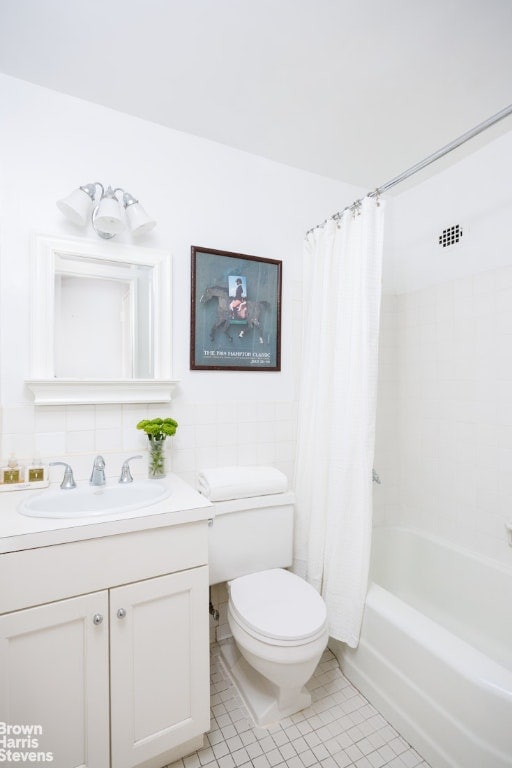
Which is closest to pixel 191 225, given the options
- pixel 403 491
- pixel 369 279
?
pixel 369 279

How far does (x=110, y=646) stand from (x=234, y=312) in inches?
54.9

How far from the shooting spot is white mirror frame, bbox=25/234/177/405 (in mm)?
1419

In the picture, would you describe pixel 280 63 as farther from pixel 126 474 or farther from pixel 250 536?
pixel 250 536

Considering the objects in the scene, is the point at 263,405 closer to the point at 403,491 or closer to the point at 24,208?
the point at 403,491

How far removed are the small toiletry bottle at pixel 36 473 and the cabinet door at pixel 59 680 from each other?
51 centimetres

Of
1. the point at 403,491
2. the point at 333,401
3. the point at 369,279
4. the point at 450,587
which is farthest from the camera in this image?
the point at 403,491

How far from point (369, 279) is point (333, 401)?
55 centimetres

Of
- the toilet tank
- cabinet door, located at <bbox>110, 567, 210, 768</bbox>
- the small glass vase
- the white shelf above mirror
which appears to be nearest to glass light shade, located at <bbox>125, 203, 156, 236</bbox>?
the white shelf above mirror

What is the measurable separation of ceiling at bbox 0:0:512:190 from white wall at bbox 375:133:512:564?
0.38m

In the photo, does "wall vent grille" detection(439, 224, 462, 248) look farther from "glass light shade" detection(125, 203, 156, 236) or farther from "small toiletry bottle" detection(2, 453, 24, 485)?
"small toiletry bottle" detection(2, 453, 24, 485)

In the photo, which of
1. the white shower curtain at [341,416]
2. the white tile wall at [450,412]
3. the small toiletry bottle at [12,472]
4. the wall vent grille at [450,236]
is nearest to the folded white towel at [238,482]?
the white shower curtain at [341,416]

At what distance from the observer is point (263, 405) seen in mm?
1930

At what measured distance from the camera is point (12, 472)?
1.36 metres

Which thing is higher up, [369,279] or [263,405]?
[369,279]
